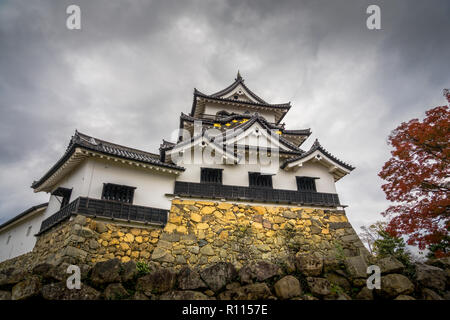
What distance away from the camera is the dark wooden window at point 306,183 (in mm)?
15086

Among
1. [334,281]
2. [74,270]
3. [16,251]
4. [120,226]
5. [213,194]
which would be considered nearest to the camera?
[74,270]

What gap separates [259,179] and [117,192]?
7.41 metres

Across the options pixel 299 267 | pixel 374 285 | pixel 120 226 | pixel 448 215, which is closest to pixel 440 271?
pixel 374 285

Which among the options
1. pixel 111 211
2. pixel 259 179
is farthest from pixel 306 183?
pixel 111 211

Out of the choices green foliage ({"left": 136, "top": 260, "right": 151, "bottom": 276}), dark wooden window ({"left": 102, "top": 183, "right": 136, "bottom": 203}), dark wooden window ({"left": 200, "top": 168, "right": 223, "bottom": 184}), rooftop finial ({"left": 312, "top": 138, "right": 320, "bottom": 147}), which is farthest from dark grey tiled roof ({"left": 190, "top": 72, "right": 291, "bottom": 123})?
green foliage ({"left": 136, "top": 260, "right": 151, "bottom": 276})

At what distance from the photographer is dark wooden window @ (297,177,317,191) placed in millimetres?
15086

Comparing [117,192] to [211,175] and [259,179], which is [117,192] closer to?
[211,175]

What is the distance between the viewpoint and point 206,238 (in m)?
12.0

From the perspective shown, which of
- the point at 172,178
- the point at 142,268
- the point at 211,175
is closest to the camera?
the point at 142,268

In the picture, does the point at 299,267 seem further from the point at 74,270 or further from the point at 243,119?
the point at 243,119

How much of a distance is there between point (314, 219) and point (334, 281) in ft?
16.2

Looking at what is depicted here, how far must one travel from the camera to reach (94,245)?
1018 centimetres

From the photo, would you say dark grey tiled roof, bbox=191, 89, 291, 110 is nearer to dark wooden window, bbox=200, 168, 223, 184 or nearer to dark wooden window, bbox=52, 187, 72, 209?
dark wooden window, bbox=200, 168, 223, 184

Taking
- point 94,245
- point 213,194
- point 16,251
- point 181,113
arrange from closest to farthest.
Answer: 1. point 94,245
2. point 213,194
3. point 16,251
4. point 181,113
